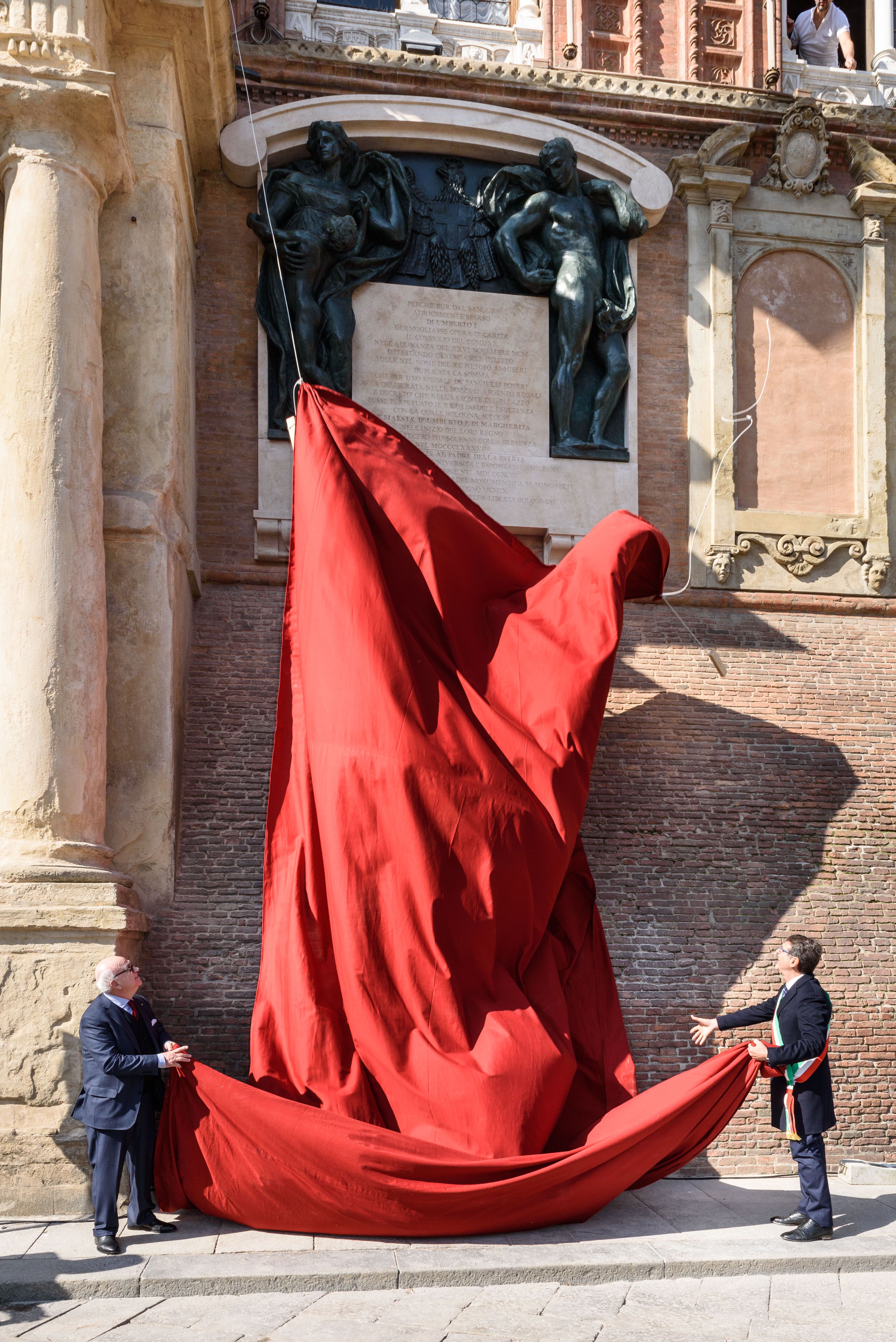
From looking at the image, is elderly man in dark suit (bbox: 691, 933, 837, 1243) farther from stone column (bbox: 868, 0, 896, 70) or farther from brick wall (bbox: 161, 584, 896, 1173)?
stone column (bbox: 868, 0, 896, 70)

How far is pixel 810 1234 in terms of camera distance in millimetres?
5590

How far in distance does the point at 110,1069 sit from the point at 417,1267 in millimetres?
1459

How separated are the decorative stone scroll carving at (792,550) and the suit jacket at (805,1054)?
4565mm

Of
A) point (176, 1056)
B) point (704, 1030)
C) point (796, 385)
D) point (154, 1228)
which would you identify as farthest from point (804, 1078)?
point (796, 385)

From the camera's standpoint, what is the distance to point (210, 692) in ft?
27.8

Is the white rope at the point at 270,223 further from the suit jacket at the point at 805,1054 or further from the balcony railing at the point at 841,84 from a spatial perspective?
the suit jacket at the point at 805,1054

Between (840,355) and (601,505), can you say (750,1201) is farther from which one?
(840,355)

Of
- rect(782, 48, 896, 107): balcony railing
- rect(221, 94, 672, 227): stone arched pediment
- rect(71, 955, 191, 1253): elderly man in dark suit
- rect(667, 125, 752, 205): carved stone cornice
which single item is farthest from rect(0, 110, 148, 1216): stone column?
rect(782, 48, 896, 107): balcony railing

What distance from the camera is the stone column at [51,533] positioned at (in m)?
6.44

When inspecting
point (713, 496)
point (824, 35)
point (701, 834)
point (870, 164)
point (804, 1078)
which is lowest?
point (804, 1078)

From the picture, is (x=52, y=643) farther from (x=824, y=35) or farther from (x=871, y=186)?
(x=824, y=35)

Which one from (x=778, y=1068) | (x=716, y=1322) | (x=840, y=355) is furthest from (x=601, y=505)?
(x=716, y=1322)

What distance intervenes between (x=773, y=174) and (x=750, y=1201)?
7.55 meters

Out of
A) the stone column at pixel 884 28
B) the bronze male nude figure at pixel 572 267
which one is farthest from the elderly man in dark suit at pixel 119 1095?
the stone column at pixel 884 28
